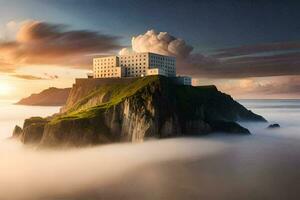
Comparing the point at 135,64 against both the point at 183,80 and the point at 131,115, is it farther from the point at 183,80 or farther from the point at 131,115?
the point at 131,115

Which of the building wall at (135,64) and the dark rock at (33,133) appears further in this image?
the building wall at (135,64)

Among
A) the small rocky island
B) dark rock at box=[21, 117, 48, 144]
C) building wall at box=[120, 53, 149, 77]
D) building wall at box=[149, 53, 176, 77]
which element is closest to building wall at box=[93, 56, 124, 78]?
building wall at box=[120, 53, 149, 77]

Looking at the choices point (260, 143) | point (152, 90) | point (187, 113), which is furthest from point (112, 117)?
point (260, 143)

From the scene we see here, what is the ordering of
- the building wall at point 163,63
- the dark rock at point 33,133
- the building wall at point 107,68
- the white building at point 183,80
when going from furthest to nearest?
the building wall at point 107,68
the building wall at point 163,63
the white building at point 183,80
the dark rock at point 33,133

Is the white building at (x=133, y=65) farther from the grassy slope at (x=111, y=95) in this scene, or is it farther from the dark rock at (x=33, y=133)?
the dark rock at (x=33, y=133)

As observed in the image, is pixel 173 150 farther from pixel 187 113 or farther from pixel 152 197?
pixel 152 197

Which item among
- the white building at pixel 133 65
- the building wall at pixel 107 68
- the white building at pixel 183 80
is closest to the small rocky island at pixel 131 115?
the white building at pixel 183 80

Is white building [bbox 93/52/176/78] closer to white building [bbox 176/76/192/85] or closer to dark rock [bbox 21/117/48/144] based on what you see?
white building [bbox 176/76/192/85]
